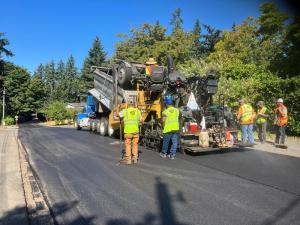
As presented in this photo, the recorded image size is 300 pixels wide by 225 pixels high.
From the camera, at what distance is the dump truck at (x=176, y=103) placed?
10031 millimetres

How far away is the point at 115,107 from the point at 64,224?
9768 mm

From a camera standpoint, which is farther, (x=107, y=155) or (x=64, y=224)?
(x=107, y=155)

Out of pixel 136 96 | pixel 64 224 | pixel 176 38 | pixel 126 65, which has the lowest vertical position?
pixel 64 224

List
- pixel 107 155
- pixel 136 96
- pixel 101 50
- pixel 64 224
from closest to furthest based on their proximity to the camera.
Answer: pixel 64 224 → pixel 107 155 → pixel 136 96 → pixel 101 50

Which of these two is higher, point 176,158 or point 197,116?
point 197,116

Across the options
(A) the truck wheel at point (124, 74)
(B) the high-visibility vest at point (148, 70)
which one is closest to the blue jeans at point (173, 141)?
(B) the high-visibility vest at point (148, 70)

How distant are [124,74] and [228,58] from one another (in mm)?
23352

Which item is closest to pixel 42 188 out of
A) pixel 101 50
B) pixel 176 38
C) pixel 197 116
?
pixel 197 116

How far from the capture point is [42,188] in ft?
20.6

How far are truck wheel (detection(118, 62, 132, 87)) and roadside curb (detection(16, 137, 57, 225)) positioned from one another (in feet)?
18.1

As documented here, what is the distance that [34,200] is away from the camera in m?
5.56

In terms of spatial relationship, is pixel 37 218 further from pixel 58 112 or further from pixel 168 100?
pixel 58 112

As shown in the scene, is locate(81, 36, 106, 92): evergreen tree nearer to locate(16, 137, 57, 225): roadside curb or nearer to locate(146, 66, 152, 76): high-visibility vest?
locate(146, 66, 152, 76): high-visibility vest

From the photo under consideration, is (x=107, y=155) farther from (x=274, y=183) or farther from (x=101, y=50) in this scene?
(x=101, y=50)
